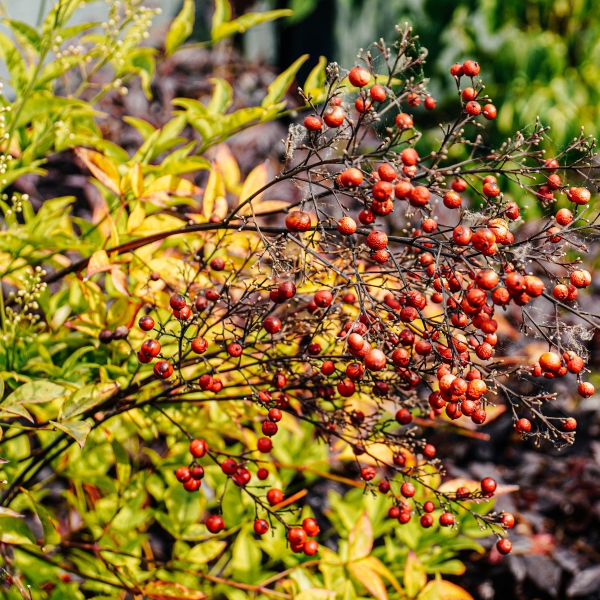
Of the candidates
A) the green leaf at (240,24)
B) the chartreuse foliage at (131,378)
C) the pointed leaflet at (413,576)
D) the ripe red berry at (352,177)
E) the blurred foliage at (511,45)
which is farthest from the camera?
the blurred foliage at (511,45)

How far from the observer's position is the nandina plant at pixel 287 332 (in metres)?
0.79

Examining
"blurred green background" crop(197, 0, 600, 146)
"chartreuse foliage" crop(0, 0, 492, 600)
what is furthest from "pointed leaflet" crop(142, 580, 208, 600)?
"blurred green background" crop(197, 0, 600, 146)

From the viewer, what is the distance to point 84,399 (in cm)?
92

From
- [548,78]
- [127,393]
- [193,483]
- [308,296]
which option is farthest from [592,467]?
[548,78]

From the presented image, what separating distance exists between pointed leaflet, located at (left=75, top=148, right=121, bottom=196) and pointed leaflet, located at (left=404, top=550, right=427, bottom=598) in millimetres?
905

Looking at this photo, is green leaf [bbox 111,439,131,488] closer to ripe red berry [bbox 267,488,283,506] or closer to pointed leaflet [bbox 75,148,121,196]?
ripe red berry [bbox 267,488,283,506]

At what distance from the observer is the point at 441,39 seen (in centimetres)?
443

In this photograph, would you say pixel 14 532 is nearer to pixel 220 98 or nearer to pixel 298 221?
pixel 298 221

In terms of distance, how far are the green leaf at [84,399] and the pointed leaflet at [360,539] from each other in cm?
56

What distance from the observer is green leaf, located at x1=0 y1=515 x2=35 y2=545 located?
962mm

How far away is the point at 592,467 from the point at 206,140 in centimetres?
139

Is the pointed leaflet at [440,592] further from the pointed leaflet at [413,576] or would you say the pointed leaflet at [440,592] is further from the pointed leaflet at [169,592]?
the pointed leaflet at [169,592]

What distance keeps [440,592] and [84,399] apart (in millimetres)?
777

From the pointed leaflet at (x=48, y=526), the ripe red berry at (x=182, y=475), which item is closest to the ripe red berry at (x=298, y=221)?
the ripe red berry at (x=182, y=475)
